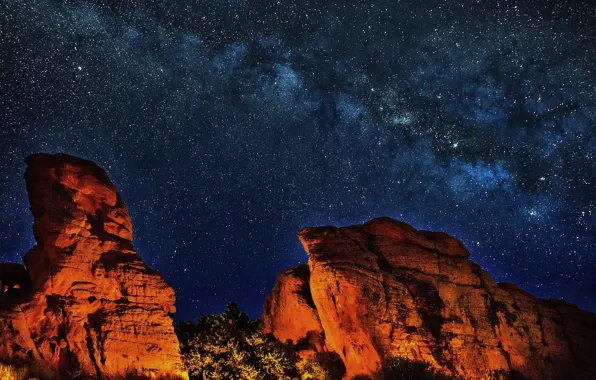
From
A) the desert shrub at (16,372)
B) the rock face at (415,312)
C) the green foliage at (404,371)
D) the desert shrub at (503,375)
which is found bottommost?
the desert shrub at (16,372)

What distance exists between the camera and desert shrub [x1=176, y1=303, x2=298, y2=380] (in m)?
30.5

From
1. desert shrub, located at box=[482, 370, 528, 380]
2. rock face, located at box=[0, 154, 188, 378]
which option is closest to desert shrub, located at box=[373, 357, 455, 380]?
desert shrub, located at box=[482, 370, 528, 380]

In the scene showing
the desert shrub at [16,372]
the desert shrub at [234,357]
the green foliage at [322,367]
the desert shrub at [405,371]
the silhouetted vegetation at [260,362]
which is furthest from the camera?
the green foliage at [322,367]

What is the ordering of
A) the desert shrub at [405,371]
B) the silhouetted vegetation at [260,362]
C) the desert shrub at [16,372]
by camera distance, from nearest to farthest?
the desert shrub at [16,372] → the desert shrub at [405,371] → the silhouetted vegetation at [260,362]

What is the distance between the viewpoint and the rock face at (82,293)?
78.1 feet

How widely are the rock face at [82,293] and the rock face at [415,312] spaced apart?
1090 cm

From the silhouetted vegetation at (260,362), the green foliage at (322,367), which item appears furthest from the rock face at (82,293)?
the green foliage at (322,367)

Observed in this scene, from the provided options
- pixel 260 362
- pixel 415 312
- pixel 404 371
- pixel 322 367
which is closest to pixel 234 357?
pixel 260 362

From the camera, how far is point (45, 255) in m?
26.2

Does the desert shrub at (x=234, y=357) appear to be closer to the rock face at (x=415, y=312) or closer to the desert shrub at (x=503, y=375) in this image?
the rock face at (x=415, y=312)

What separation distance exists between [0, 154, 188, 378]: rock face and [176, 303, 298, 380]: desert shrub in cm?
368

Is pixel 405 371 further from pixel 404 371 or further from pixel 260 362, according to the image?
pixel 260 362

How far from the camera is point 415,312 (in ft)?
115

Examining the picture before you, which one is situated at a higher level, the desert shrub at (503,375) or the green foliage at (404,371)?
the desert shrub at (503,375)
